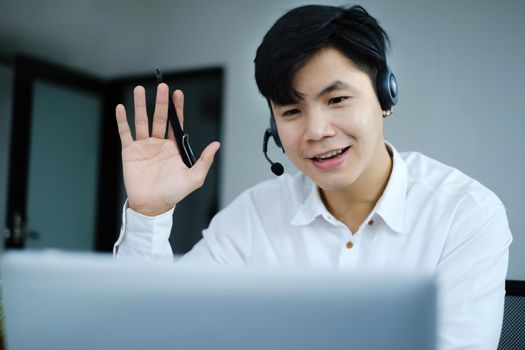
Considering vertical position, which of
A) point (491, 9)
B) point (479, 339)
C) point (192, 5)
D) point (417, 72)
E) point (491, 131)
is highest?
point (192, 5)

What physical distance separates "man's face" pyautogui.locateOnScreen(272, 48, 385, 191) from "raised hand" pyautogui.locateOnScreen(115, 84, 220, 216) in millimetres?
216

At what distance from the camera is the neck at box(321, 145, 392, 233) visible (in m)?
1.27

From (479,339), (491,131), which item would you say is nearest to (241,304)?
(479,339)

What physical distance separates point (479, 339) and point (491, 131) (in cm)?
164

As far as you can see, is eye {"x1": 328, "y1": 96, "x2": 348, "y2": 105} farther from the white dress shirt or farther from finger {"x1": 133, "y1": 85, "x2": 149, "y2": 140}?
finger {"x1": 133, "y1": 85, "x2": 149, "y2": 140}

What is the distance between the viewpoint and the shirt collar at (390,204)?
1.19 m

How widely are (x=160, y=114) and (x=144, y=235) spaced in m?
0.30

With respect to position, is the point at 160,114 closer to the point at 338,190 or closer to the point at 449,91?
the point at 338,190

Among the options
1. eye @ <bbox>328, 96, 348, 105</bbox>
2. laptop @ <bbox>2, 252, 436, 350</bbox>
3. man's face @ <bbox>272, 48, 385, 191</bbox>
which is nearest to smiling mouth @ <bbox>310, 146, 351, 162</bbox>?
man's face @ <bbox>272, 48, 385, 191</bbox>

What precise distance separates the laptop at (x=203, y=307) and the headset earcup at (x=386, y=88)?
0.82m

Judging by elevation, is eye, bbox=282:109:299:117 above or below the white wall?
below

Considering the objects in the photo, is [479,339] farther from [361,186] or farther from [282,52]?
[282,52]

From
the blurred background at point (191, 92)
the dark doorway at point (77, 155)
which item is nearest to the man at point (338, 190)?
the blurred background at point (191, 92)

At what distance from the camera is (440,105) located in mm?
2588
